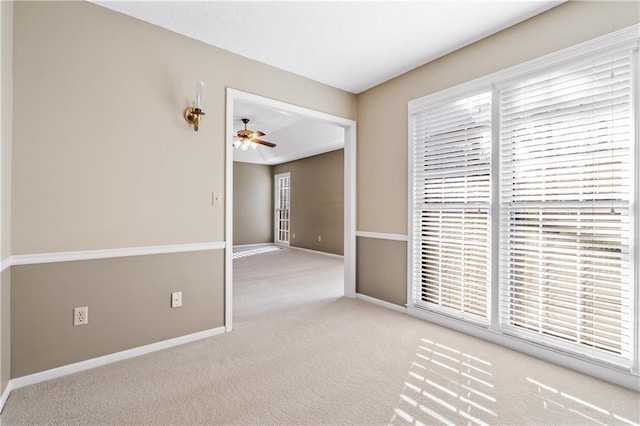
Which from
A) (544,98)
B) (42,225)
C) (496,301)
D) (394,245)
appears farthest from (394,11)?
(42,225)

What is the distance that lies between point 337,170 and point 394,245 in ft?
13.6

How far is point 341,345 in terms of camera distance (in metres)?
2.62

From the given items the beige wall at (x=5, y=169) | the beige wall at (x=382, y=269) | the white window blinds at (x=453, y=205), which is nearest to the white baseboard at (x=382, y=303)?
the beige wall at (x=382, y=269)

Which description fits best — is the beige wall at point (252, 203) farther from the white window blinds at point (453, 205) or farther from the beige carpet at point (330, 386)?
the white window blinds at point (453, 205)

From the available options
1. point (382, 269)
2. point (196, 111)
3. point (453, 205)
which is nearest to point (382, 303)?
point (382, 269)

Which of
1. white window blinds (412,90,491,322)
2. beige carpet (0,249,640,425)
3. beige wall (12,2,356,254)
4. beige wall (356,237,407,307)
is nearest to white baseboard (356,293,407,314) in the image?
beige wall (356,237,407,307)

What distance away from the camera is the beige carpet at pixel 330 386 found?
68.5 inches

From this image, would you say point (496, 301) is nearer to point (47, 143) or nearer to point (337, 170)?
point (47, 143)

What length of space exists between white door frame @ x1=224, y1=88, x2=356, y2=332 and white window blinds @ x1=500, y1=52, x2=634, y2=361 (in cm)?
173

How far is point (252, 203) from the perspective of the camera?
30.5 feet

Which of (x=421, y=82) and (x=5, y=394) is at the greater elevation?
(x=421, y=82)

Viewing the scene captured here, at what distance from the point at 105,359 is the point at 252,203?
7142mm

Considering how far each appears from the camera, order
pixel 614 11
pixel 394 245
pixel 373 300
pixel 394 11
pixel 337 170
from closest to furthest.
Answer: pixel 614 11 → pixel 394 11 → pixel 394 245 → pixel 373 300 → pixel 337 170

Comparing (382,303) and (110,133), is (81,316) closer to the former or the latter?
(110,133)
